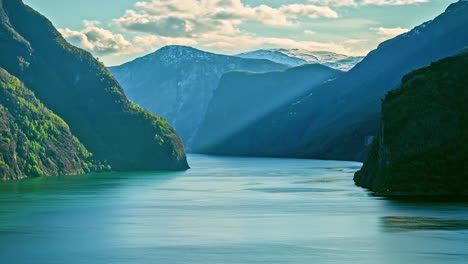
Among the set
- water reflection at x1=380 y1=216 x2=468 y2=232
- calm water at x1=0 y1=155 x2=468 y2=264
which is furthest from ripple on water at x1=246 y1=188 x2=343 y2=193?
water reflection at x1=380 y1=216 x2=468 y2=232

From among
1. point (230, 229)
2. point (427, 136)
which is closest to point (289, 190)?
point (427, 136)

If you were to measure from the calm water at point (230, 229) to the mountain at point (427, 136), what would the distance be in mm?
8223

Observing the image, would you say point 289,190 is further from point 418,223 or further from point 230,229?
point 230,229

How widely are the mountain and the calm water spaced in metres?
8.22

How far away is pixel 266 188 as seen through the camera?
515 feet

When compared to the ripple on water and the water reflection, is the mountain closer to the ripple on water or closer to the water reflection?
the ripple on water

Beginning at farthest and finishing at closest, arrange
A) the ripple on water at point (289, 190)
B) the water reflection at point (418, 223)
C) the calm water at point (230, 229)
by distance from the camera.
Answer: the ripple on water at point (289, 190) < the water reflection at point (418, 223) < the calm water at point (230, 229)

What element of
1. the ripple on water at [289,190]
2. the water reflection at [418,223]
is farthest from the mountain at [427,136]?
the water reflection at [418,223]

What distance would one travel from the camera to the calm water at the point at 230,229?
6294 cm

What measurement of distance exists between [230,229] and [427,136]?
196 feet

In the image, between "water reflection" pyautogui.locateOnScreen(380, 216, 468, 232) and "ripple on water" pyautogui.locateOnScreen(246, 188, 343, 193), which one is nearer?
"water reflection" pyautogui.locateOnScreen(380, 216, 468, 232)

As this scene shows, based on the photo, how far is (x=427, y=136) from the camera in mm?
131000

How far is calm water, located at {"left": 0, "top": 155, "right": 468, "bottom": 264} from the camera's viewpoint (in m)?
62.9

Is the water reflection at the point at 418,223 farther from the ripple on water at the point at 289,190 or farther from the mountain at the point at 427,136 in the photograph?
the ripple on water at the point at 289,190
